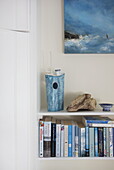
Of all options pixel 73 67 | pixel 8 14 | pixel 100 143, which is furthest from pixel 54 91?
pixel 8 14

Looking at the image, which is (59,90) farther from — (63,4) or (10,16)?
(63,4)

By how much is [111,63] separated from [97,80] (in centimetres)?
18

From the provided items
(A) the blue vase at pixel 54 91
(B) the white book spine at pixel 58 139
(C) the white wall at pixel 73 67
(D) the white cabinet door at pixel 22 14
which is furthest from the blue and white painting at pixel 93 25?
(B) the white book spine at pixel 58 139

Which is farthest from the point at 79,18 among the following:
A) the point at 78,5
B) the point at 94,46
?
the point at 94,46

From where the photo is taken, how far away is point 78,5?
1760 millimetres

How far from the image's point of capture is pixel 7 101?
1316 mm

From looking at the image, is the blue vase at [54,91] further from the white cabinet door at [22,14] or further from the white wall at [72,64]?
the white cabinet door at [22,14]

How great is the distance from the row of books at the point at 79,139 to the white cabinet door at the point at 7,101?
0.28m

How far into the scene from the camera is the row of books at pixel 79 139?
1.54 meters

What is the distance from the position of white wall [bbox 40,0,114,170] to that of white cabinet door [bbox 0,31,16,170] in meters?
0.49

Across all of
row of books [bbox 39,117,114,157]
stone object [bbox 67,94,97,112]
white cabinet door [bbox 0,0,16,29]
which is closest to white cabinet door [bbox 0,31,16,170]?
white cabinet door [bbox 0,0,16,29]

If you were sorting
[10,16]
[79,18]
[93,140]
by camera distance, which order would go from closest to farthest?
[10,16], [93,140], [79,18]

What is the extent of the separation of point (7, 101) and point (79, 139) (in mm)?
589

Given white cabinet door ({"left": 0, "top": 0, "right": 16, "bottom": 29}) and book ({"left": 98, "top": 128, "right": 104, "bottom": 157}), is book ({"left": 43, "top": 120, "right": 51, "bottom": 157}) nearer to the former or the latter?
book ({"left": 98, "top": 128, "right": 104, "bottom": 157})
